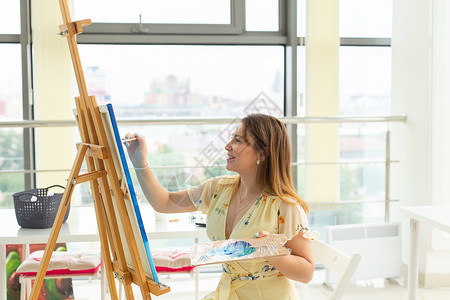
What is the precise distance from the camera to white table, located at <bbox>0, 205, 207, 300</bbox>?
2.38 metres

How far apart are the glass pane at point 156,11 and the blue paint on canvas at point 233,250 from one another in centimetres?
257

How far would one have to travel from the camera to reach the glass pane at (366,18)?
4102 mm

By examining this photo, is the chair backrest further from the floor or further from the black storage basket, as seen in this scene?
the floor

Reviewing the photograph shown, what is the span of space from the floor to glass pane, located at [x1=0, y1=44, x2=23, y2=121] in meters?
1.14

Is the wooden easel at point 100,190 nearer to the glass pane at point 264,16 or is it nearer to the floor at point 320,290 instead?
the floor at point 320,290

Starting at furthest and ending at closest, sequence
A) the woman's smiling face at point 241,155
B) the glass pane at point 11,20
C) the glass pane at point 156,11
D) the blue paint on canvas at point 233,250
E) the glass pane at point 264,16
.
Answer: the glass pane at point 264,16, the glass pane at point 156,11, the glass pane at point 11,20, the woman's smiling face at point 241,155, the blue paint on canvas at point 233,250

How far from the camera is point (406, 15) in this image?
3666 millimetres

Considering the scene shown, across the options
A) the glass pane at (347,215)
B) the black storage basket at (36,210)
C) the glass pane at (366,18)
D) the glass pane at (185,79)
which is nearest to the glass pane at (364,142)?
the glass pane at (347,215)

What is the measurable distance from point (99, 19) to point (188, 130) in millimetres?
913

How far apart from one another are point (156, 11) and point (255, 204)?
2421 millimetres

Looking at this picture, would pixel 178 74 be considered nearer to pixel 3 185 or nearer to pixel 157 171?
pixel 157 171

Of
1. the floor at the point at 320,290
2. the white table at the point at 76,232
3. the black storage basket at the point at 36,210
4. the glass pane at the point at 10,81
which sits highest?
the glass pane at the point at 10,81

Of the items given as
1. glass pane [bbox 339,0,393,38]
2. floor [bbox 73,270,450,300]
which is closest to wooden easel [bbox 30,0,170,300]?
floor [bbox 73,270,450,300]

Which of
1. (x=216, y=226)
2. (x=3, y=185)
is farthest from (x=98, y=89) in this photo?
(x=216, y=226)
